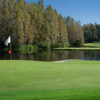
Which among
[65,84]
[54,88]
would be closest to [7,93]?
[54,88]

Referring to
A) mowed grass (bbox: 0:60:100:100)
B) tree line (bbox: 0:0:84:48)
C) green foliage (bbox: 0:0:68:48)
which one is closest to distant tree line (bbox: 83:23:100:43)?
tree line (bbox: 0:0:84:48)

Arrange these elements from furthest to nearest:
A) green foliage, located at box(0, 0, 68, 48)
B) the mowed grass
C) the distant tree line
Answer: the distant tree line
green foliage, located at box(0, 0, 68, 48)
the mowed grass

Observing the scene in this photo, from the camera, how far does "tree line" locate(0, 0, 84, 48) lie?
A: 51.4 metres

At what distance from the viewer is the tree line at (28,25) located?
5138 centimetres

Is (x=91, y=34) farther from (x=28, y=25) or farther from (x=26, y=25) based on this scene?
(x=26, y=25)

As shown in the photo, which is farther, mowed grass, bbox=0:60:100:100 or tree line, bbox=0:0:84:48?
tree line, bbox=0:0:84:48

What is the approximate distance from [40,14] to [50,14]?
14.5ft

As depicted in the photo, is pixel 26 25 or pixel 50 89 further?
pixel 26 25

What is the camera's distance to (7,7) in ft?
172

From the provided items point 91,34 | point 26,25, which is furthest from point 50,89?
point 91,34

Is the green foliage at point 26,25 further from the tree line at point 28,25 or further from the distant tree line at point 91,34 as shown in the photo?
the distant tree line at point 91,34

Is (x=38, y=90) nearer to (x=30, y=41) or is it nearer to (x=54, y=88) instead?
(x=54, y=88)

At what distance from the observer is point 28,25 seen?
183ft

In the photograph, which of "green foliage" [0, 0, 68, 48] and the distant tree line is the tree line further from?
the distant tree line
